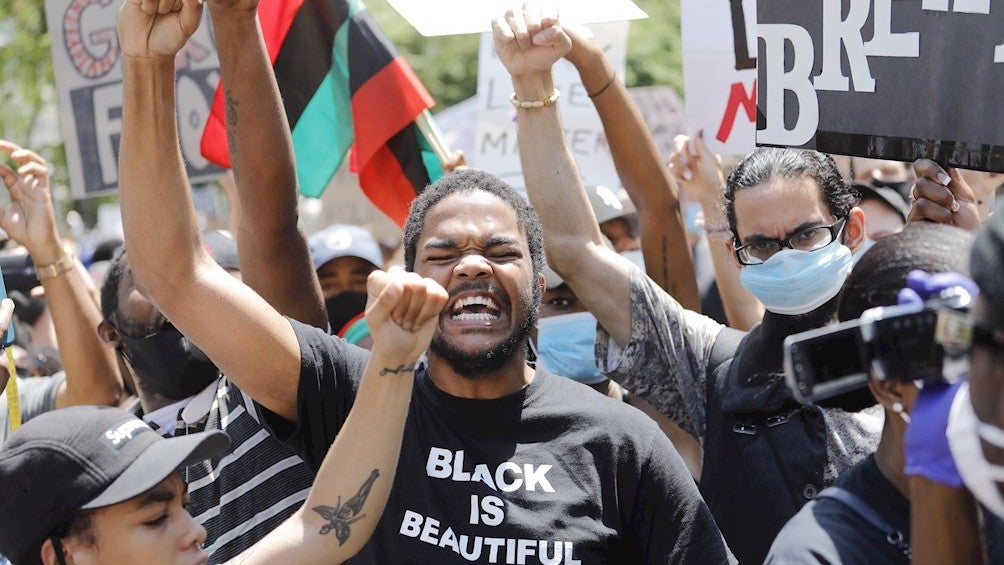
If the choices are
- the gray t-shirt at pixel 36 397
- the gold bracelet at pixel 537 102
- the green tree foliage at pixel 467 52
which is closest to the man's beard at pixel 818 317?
the gold bracelet at pixel 537 102

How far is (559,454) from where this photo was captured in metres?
3.03

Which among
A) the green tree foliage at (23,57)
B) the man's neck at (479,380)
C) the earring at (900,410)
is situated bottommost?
the green tree foliage at (23,57)

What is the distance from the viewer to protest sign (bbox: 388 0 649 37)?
3.74 metres

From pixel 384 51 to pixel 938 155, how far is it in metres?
2.37

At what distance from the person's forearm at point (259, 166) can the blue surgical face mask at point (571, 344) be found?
1.50 m

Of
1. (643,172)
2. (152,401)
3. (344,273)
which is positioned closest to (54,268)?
(152,401)

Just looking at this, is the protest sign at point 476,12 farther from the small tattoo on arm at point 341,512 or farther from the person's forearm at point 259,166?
the small tattoo on arm at point 341,512

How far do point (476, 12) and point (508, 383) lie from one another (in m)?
1.26

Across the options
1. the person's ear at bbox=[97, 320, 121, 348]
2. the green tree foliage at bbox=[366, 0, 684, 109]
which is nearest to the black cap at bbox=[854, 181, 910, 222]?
the person's ear at bbox=[97, 320, 121, 348]

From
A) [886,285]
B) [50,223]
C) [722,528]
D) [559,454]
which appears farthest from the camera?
[50,223]

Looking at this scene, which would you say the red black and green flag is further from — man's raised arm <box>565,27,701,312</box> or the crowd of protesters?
Answer: man's raised arm <box>565,27,701,312</box>

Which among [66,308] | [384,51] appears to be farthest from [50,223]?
[384,51]

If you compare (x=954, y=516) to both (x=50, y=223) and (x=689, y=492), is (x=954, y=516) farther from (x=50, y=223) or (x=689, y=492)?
(x=50, y=223)

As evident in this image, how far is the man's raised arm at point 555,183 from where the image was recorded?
3.62m
